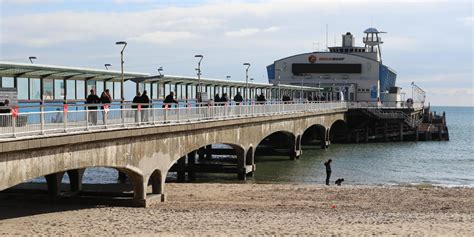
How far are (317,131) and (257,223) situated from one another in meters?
54.6

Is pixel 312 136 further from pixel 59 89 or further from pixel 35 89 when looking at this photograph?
pixel 35 89

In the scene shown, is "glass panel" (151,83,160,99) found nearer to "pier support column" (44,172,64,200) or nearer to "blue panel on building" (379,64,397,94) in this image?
"pier support column" (44,172,64,200)

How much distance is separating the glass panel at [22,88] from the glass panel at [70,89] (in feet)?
9.51

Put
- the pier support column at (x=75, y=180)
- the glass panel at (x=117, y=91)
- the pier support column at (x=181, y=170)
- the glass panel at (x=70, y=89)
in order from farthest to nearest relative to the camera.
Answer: the pier support column at (x=181, y=170) < the glass panel at (x=117, y=91) < the pier support column at (x=75, y=180) < the glass panel at (x=70, y=89)

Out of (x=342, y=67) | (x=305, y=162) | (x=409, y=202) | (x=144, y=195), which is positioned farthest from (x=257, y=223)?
(x=342, y=67)

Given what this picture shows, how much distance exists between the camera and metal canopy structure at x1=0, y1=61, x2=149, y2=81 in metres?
22.4

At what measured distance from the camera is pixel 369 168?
49.2m

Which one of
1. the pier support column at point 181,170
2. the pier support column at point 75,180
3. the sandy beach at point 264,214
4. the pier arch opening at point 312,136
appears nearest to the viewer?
the sandy beach at point 264,214

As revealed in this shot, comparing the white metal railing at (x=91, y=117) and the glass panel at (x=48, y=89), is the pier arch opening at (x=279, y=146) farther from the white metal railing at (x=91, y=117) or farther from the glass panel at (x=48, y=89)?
the glass panel at (x=48, y=89)

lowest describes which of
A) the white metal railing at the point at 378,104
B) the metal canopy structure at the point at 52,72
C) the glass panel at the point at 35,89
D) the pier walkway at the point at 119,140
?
the pier walkway at the point at 119,140

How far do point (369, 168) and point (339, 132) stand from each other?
98.2 feet

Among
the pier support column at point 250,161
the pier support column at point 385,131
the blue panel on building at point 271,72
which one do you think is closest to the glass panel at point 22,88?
the pier support column at point 250,161

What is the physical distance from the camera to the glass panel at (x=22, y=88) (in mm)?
24116

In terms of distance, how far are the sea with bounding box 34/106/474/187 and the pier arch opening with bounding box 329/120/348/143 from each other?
247 inches
